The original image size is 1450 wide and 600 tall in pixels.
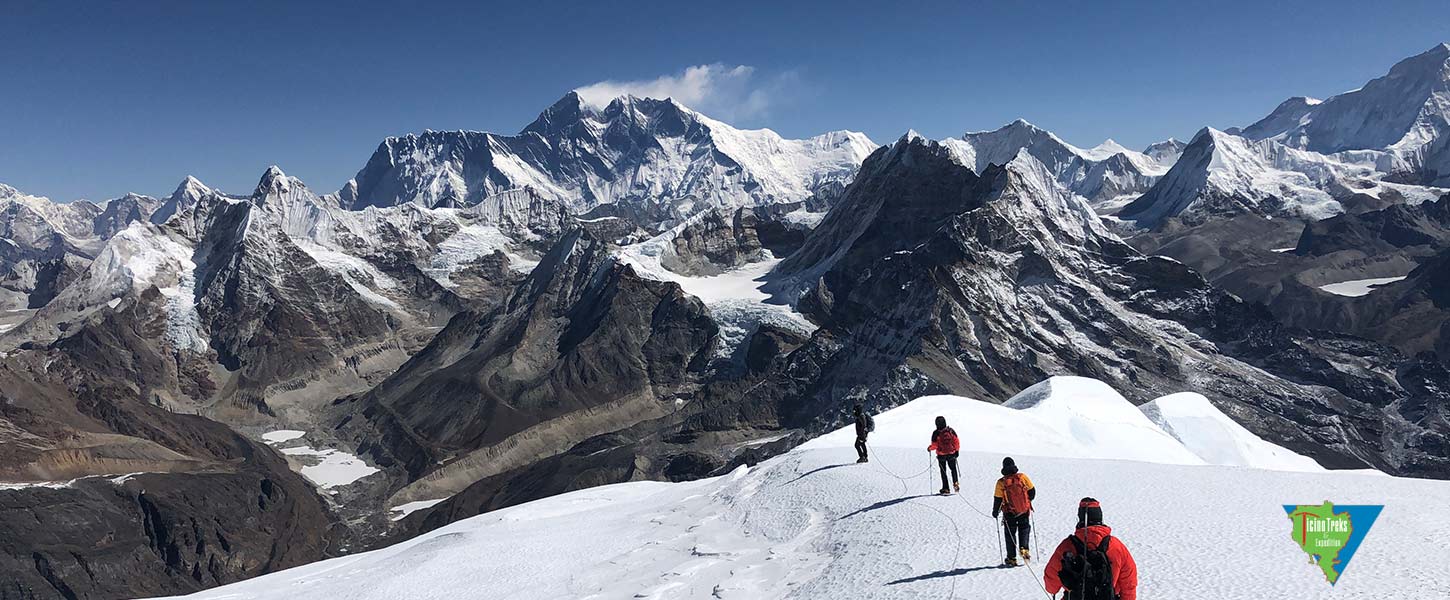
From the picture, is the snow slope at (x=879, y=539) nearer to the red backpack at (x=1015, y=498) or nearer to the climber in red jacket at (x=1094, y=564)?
the red backpack at (x=1015, y=498)

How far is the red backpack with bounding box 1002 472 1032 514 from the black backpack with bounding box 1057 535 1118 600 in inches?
271

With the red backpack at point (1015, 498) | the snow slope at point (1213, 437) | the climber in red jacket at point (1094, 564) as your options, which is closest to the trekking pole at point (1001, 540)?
the red backpack at point (1015, 498)

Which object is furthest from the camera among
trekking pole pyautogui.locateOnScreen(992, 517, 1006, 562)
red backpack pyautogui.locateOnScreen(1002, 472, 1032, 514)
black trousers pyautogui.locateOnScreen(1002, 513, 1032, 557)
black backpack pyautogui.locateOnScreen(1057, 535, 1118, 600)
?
trekking pole pyautogui.locateOnScreen(992, 517, 1006, 562)

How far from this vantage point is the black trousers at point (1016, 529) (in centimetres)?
2166

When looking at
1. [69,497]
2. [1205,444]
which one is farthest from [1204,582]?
[69,497]

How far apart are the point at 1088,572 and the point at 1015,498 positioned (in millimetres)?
7194

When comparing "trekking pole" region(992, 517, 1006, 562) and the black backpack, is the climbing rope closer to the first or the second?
"trekking pole" region(992, 517, 1006, 562)

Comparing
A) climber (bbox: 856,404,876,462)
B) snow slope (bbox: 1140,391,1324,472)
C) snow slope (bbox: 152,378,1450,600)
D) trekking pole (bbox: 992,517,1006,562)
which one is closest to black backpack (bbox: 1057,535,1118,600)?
snow slope (bbox: 152,378,1450,600)

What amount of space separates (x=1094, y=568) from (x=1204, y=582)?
21.6 feet

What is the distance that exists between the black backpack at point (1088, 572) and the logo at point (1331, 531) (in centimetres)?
725

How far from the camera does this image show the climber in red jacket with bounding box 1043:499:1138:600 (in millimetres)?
14344

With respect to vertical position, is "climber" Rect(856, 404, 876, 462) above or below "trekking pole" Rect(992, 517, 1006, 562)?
above

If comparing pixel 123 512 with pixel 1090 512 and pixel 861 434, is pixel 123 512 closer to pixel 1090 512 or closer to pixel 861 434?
pixel 861 434

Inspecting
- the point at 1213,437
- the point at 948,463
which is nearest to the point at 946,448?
the point at 948,463
